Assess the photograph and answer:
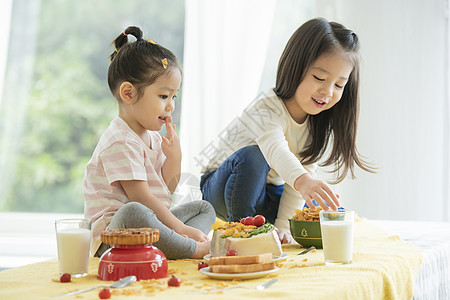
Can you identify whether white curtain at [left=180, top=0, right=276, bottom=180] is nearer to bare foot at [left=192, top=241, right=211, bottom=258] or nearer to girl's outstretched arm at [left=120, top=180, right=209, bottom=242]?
girl's outstretched arm at [left=120, top=180, right=209, bottom=242]

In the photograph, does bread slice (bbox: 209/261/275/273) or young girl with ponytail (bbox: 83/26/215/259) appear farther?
young girl with ponytail (bbox: 83/26/215/259)

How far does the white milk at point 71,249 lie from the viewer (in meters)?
Answer: 1.06

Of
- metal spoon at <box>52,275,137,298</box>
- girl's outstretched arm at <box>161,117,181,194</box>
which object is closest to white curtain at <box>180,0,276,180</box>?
girl's outstretched arm at <box>161,117,181,194</box>

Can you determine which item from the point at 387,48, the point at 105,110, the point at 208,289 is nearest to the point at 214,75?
the point at 387,48

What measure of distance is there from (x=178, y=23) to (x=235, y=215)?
2097 millimetres

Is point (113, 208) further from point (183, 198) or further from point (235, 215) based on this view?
point (183, 198)

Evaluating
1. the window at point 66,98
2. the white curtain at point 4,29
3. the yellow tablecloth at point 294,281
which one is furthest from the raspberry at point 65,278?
the window at point 66,98

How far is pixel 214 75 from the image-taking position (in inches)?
114

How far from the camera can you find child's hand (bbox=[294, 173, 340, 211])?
4.09 ft

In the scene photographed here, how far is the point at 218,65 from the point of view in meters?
2.90

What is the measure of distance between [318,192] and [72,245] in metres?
0.59

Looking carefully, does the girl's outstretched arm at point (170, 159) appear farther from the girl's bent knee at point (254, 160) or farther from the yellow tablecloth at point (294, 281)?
the yellow tablecloth at point (294, 281)

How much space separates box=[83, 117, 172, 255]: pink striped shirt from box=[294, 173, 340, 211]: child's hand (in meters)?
0.42

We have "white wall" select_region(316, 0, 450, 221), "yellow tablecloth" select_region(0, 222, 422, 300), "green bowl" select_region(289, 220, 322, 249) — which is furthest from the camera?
"white wall" select_region(316, 0, 450, 221)
